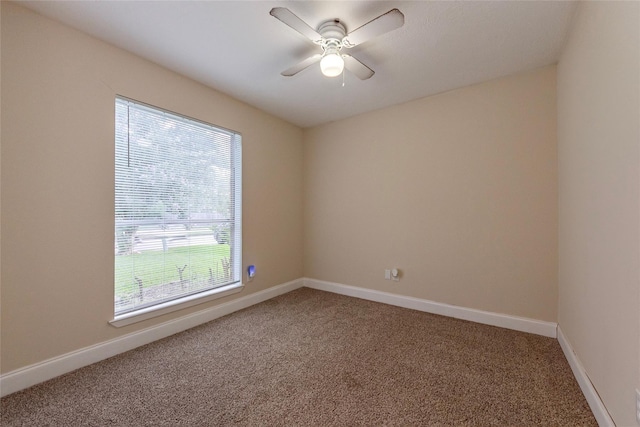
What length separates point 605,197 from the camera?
1320 mm

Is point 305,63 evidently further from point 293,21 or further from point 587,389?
point 587,389

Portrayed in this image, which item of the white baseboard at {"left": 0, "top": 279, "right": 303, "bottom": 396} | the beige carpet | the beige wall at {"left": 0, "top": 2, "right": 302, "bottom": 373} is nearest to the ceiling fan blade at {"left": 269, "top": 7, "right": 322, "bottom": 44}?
the beige wall at {"left": 0, "top": 2, "right": 302, "bottom": 373}

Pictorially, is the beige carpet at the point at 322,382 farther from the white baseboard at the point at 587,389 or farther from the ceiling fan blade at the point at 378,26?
the ceiling fan blade at the point at 378,26

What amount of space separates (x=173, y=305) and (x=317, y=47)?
8.55 feet

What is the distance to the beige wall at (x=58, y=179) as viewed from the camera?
1.65 metres

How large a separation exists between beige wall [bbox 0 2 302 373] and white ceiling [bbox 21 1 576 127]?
22 centimetres

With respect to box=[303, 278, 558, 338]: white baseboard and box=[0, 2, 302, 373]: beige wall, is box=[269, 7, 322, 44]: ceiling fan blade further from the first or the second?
box=[303, 278, 558, 338]: white baseboard

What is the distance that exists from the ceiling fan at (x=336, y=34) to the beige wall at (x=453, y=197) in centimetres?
131

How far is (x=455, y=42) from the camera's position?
2.01 meters

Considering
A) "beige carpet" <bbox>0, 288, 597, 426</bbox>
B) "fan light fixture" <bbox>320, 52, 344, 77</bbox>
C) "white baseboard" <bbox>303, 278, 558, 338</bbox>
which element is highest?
"fan light fixture" <bbox>320, 52, 344, 77</bbox>

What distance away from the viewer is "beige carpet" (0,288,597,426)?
1.43 metres

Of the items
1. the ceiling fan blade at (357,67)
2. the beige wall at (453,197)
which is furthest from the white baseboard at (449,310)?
the ceiling fan blade at (357,67)

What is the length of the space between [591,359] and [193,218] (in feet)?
10.5

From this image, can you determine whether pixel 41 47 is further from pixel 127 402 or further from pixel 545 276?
pixel 545 276
